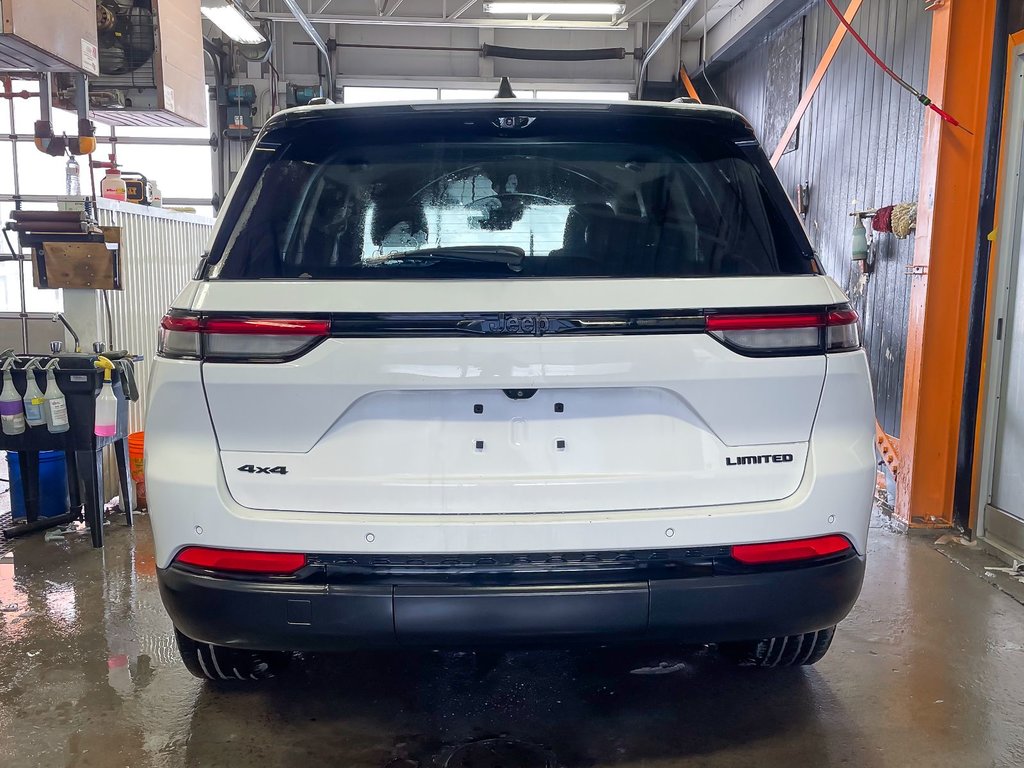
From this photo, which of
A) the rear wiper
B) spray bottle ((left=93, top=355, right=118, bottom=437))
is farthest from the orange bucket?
the rear wiper

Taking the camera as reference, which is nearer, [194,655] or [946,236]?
[194,655]

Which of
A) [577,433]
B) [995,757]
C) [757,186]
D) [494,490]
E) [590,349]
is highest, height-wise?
[757,186]

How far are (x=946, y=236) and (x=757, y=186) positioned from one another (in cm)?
261

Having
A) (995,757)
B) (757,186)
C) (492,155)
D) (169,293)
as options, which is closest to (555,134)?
(492,155)

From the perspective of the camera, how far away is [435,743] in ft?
7.13

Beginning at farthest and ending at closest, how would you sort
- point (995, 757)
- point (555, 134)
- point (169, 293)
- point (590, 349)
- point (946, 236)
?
point (169, 293) < point (946, 236) < point (995, 757) < point (555, 134) < point (590, 349)

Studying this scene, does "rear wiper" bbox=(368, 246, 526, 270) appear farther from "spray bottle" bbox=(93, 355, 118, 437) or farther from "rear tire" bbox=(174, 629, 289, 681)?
"spray bottle" bbox=(93, 355, 118, 437)

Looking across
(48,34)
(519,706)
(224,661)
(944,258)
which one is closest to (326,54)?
(48,34)

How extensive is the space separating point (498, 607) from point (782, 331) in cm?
82

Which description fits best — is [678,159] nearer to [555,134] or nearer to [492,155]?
[555,134]

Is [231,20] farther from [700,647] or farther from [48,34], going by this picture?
[700,647]

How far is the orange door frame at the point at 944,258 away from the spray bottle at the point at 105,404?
4021 mm

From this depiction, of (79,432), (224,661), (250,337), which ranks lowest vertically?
(224,661)

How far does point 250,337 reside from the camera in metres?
1.64
